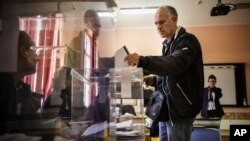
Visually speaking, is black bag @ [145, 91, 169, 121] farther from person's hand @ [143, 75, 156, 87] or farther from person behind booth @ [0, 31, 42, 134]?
person behind booth @ [0, 31, 42, 134]

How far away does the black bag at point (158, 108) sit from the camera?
3.99ft

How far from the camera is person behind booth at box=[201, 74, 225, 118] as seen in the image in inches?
166

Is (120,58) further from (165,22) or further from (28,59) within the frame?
(165,22)

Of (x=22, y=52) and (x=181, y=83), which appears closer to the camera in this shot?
(x=22, y=52)

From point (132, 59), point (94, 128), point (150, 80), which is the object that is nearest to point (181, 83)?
point (150, 80)

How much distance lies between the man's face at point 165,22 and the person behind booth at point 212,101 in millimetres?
3015

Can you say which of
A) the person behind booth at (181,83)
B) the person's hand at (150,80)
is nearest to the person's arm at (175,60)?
the person behind booth at (181,83)

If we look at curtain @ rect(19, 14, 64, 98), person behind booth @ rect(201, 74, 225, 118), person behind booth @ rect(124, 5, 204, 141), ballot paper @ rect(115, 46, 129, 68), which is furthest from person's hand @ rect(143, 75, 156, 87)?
person behind booth @ rect(201, 74, 225, 118)

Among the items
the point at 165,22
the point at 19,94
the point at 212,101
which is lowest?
the point at 212,101

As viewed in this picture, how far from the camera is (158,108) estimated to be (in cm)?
123

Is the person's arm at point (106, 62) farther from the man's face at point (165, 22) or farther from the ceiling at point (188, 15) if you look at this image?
the ceiling at point (188, 15)

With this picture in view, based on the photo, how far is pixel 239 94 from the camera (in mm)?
4633

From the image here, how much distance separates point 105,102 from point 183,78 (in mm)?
509

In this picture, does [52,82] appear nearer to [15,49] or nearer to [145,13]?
[15,49]
